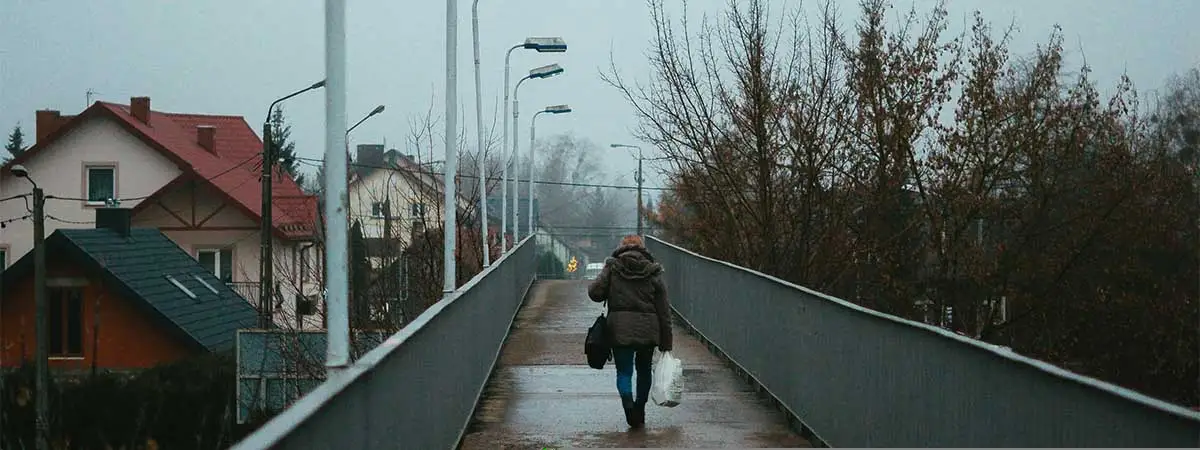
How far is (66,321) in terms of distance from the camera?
3322 centimetres

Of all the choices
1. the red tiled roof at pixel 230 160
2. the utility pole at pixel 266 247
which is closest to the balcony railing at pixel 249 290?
the utility pole at pixel 266 247

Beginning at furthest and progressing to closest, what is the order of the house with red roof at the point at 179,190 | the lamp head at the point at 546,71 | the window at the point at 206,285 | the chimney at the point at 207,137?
the lamp head at the point at 546,71 → the chimney at the point at 207,137 → the window at the point at 206,285 → the house with red roof at the point at 179,190

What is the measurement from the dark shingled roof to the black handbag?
501 inches

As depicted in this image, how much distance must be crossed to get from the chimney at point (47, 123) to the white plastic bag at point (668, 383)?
11518mm

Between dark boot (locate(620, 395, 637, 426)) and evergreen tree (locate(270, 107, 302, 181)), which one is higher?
evergreen tree (locate(270, 107, 302, 181))

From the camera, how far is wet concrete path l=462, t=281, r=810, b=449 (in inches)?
427

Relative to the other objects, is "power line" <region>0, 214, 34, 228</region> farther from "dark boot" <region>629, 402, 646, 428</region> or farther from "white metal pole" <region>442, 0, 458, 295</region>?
"dark boot" <region>629, 402, 646, 428</region>

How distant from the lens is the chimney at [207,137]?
3378cm

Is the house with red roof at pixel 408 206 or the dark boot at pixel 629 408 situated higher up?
the house with red roof at pixel 408 206

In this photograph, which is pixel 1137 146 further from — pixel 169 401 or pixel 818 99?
pixel 169 401

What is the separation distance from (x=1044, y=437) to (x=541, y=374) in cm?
1162

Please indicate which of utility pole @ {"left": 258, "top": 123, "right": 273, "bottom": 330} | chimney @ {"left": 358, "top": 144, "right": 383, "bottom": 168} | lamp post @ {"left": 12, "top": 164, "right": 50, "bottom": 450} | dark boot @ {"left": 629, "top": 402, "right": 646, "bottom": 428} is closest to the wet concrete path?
dark boot @ {"left": 629, "top": 402, "right": 646, "bottom": 428}

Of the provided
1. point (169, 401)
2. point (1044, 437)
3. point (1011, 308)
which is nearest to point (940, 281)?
point (1011, 308)

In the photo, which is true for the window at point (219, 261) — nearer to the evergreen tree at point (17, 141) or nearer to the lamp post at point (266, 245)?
the lamp post at point (266, 245)
